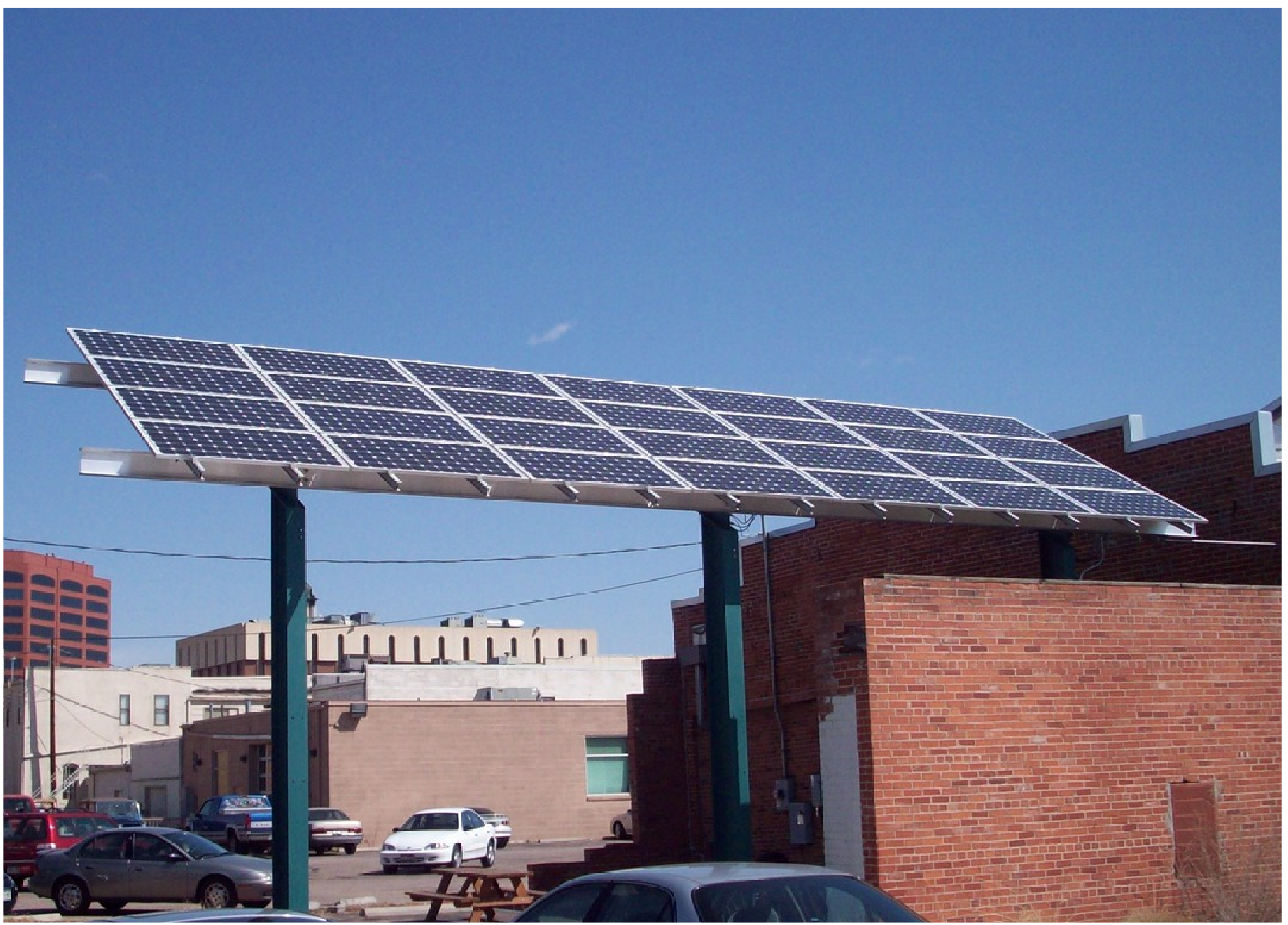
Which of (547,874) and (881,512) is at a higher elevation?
(881,512)

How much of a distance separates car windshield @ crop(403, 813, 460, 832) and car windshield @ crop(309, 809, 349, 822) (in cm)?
640

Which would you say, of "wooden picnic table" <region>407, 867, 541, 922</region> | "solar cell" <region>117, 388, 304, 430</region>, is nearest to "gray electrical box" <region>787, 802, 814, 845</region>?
"wooden picnic table" <region>407, 867, 541, 922</region>

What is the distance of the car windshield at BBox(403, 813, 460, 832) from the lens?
127 feet

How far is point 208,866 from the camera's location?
82.4 ft

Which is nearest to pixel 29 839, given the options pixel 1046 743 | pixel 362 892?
pixel 362 892

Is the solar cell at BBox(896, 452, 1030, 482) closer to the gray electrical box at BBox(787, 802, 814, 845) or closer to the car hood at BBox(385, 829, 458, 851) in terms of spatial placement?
the gray electrical box at BBox(787, 802, 814, 845)

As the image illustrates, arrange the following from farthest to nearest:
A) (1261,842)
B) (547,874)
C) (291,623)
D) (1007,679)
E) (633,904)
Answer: (547,874), (1261,842), (1007,679), (291,623), (633,904)

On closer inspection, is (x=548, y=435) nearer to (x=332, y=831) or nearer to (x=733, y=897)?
(x=733, y=897)

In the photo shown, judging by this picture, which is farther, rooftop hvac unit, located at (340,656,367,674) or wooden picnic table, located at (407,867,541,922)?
rooftop hvac unit, located at (340,656,367,674)

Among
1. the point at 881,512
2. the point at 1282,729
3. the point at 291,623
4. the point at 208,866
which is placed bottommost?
the point at 208,866

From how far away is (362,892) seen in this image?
31375 millimetres

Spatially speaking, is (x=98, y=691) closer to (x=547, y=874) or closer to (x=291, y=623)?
(x=547, y=874)

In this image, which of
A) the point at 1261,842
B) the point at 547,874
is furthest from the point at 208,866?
the point at 1261,842

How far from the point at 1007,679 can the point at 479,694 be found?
41.5m
